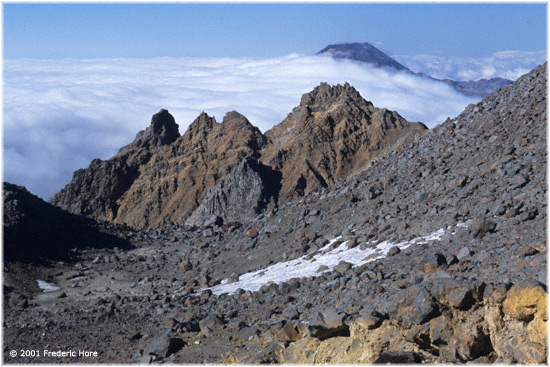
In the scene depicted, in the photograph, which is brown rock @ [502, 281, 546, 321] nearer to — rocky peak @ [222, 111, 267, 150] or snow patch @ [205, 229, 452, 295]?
snow patch @ [205, 229, 452, 295]

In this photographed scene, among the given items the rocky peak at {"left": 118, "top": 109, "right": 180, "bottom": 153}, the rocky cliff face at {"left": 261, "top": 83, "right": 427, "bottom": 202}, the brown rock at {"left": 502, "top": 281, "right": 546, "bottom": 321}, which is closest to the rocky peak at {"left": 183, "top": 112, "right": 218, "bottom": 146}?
the rocky peak at {"left": 118, "top": 109, "right": 180, "bottom": 153}

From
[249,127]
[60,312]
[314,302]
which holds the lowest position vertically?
[60,312]

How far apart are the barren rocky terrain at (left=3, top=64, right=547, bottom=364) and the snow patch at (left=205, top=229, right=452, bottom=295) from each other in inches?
2.9

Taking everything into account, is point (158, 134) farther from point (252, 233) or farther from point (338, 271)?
point (338, 271)

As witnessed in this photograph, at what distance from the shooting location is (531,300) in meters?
7.50

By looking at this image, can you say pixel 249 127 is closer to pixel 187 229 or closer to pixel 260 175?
Answer: pixel 260 175

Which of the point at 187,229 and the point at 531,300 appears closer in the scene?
the point at 531,300

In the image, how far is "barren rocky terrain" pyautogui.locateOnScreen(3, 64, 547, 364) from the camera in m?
8.41

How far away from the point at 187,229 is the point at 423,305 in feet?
71.1


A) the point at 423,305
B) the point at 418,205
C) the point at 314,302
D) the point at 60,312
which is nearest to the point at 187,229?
the point at 60,312

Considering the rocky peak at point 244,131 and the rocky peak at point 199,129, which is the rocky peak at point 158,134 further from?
the rocky peak at point 244,131

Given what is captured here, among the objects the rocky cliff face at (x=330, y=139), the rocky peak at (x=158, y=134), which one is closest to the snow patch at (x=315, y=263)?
the rocky cliff face at (x=330, y=139)

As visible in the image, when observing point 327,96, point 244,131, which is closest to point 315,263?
point 244,131

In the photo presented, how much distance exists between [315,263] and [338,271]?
6.42 ft
